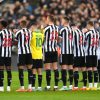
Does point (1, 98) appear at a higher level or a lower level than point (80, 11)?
lower

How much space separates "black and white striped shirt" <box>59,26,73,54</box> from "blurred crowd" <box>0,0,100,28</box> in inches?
491

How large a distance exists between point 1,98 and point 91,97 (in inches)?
96.0

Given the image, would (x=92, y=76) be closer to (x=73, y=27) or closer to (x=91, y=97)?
(x=73, y=27)

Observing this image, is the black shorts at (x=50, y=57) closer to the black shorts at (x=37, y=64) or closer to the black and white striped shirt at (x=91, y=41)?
the black shorts at (x=37, y=64)

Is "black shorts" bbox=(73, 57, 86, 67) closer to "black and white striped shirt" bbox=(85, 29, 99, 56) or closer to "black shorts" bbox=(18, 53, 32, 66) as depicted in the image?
"black and white striped shirt" bbox=(85, 29, 99, 56)

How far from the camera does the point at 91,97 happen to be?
66.4ft

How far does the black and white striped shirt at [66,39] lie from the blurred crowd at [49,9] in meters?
12.5

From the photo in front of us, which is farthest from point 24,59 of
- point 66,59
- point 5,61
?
point 66,59

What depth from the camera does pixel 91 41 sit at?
23.0 m

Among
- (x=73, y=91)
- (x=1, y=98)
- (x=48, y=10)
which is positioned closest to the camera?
(x=1, y=98)

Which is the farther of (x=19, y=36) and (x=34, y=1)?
(x=34, y=1)

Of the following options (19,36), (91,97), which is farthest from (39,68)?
(91,97)

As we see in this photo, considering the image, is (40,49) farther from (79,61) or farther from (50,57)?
(79,61)

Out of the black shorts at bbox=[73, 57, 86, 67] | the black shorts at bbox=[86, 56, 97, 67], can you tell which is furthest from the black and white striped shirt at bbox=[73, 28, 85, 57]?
the black shorts at bbox=[86, 56, 97, 67]
